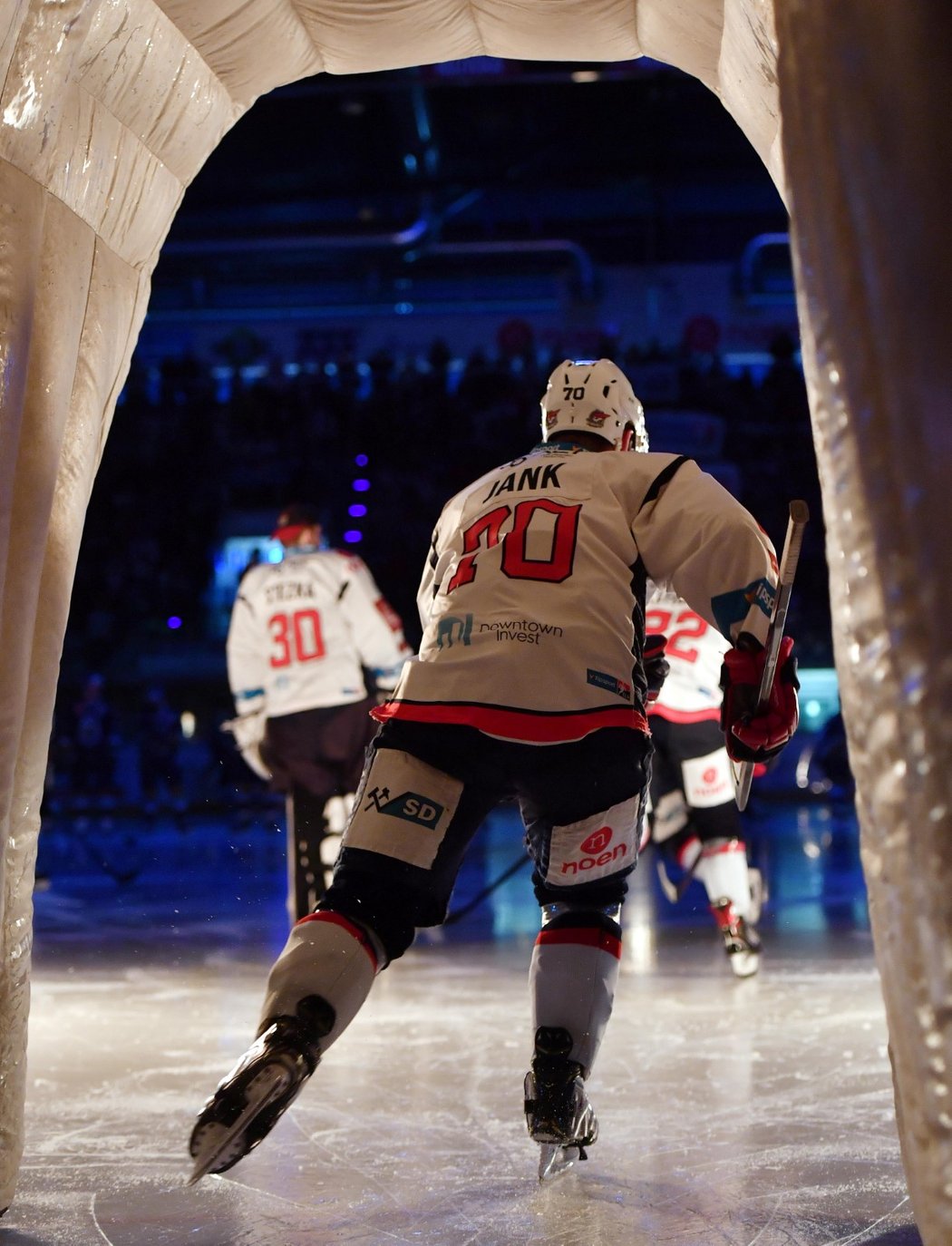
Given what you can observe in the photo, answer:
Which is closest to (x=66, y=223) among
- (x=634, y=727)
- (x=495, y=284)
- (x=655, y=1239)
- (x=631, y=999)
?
(x=634, y=727)

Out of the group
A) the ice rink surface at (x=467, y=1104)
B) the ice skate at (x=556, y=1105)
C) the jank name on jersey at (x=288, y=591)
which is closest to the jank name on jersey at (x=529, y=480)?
the ice skate at (x=556, y=1105)

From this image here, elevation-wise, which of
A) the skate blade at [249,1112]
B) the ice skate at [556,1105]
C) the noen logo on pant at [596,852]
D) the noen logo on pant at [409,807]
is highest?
the noen logo on pant at [409,807]

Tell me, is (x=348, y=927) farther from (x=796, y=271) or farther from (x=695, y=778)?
(x=695, y=778)

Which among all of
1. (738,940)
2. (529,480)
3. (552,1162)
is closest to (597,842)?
(552,1162)

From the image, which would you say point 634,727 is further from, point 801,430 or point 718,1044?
point 801,430

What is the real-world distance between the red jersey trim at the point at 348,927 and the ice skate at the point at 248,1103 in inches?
9.4

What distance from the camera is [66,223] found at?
7.34 feet

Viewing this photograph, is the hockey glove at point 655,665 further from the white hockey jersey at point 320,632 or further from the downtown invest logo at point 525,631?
the white hockey jersey at point 320,632

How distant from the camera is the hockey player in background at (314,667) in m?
5.37

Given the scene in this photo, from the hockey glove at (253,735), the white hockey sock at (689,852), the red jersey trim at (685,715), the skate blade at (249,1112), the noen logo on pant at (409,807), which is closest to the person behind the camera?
the skate blade at (249,1112)

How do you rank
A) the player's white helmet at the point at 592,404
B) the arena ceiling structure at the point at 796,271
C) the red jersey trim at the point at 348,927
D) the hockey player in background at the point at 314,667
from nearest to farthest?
the arena ceiling structure at the point at 796,271, the red jersey trim at the point at 348,927, the player's white helmet at the point at 592,404, the hockey player in background at the point at 314,667

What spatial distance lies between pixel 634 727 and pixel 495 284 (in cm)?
1763

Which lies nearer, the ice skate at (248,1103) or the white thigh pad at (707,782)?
the ice skate at (248,1103)

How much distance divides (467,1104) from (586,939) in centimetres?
67
